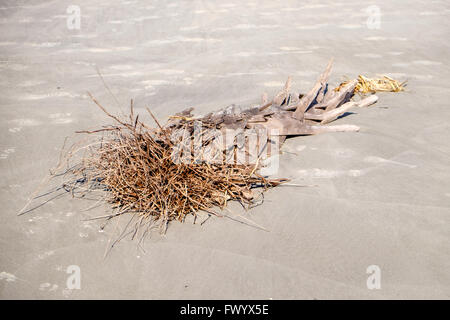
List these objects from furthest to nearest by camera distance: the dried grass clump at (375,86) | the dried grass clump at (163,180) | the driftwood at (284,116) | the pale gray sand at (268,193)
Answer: the dried grass clump at (375,86), the driftwood at (284,116), the dried grass clump at (163,180), the pale gray sand at (268,193)

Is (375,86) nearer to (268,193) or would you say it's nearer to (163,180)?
(268,193)

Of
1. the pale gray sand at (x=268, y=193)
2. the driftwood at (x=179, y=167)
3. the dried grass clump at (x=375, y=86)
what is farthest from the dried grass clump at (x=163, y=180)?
the dried grass clump at (x=375, y=86)

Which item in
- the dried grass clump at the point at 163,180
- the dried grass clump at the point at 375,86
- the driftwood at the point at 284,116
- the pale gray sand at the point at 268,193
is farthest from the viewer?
the dried grass clump at the point at 375,86

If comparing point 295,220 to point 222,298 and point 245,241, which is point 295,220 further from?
point 222,298

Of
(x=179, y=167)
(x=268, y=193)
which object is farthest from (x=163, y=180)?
(x=268, y=193)

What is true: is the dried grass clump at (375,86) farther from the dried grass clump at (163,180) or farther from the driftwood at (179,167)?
the dried grass clump at (163,180)

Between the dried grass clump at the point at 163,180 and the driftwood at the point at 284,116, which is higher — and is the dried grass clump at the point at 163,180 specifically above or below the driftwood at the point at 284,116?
below
